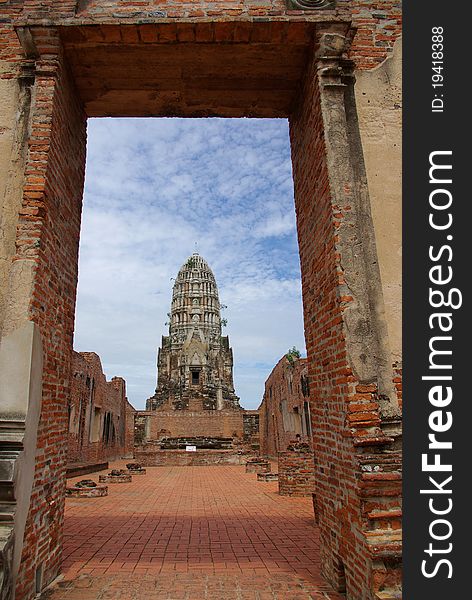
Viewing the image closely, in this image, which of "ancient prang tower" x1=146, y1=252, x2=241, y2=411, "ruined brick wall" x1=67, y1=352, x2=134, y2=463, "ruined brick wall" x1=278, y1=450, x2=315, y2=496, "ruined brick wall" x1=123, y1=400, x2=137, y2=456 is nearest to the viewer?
"ruined brick wall" x1=278, y1=450, x2=315, y2=496

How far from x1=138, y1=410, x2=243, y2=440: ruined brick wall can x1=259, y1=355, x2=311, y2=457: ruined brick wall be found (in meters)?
5.47

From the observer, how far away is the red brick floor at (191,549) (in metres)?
4.39

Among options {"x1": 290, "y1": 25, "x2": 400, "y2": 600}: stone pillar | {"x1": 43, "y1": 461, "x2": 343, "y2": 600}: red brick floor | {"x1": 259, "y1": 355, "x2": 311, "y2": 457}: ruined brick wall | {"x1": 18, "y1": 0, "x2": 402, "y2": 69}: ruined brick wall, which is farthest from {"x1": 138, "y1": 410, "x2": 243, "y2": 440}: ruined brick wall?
{"x1": 18, "y1": 0, "x2": 402, "y2": 69}: ruined brick wall

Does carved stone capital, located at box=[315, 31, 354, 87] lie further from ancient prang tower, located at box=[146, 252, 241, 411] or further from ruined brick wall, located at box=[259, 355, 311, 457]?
ancient prang tower, located at box=[146, 252, 241, 411]

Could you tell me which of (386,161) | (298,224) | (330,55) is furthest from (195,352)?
(330,55)

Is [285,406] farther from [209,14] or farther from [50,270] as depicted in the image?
[209,14]

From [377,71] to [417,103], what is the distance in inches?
53.2

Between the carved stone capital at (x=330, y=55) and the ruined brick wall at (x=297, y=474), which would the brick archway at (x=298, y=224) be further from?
the ruined brick wall at (x=297, y=474)

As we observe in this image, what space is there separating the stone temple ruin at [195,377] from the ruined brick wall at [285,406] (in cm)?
285

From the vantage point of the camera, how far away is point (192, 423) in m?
34.6

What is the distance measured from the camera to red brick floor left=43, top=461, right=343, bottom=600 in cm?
439

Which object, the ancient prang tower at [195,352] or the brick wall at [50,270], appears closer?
the brick wall at [50,270]

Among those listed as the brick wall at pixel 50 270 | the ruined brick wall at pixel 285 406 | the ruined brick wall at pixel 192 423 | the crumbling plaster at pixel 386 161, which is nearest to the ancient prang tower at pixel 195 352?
the ruined brick wall at pixel 192 423

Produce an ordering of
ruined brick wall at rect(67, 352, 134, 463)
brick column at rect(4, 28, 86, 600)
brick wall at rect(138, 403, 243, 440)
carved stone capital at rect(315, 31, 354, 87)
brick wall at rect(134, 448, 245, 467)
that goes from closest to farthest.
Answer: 1. brick column at rect(4, 28, 86, 600)
2. carved stone capital at rect(315, 31, 354, 87)
3. ruined brick wall at rect(67, 352, 134, 463)
4. brick wall at rect(134, 448, 245, 467)
5. brick wall at rect(138, 403, 243, 440)
